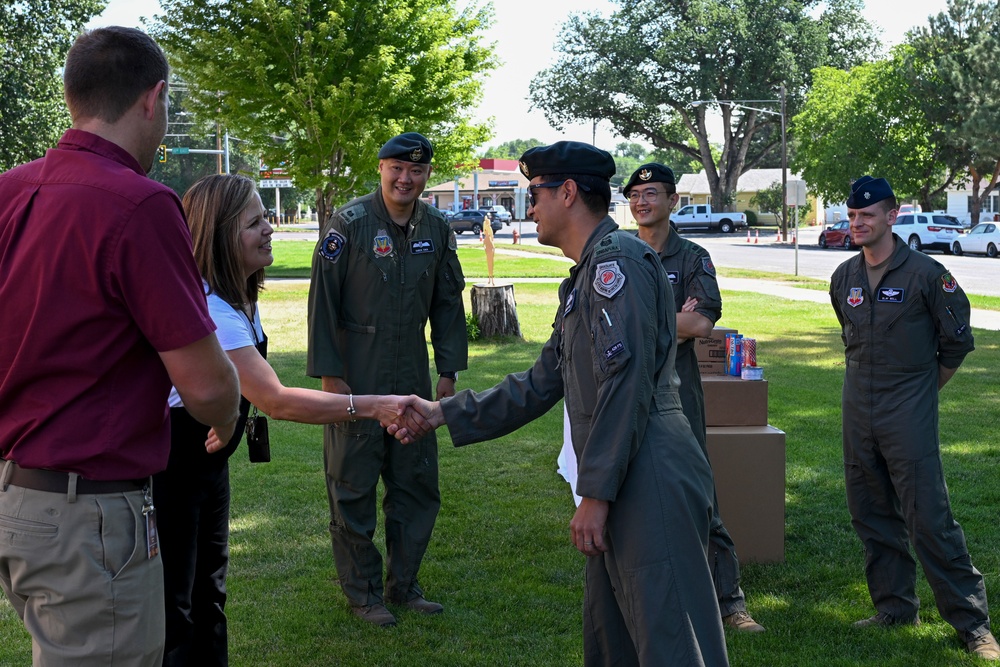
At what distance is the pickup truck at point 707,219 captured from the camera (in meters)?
64.6

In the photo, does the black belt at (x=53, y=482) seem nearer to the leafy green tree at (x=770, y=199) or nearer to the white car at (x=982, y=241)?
the white car at (x=982, y=241)

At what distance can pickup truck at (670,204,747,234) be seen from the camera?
64.6 m

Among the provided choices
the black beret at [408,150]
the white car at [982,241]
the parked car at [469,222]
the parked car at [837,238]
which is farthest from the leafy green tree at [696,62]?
the black beret at [408,150]

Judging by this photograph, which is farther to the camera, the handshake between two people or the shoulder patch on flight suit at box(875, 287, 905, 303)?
the shoulder patch on flight suit at box(875, 287, 905, 303)

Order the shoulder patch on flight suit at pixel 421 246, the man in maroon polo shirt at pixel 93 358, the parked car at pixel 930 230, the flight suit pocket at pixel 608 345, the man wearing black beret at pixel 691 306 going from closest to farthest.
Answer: the man in maroon polo shirt at pixel 93 358 → the flight suit pocket at pixel 608 345 → the man wearing black beret at pixel 691 306 → the shoulder patch on flight suit at pixel 421 246 → the parked car at pixel 930 230

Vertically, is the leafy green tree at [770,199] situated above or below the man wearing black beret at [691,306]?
above

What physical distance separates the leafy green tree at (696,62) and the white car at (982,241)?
26.9m

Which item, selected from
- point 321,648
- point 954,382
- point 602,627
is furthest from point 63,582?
point 954,382

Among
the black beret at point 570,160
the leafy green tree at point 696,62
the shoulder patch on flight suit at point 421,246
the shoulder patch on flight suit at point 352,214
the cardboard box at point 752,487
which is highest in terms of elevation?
the leafy green tree at point 696,62

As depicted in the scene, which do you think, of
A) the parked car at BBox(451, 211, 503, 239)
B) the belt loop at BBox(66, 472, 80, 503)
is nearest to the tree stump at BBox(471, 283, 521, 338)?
the belt loop at BBox(66, 472, 80, 503)

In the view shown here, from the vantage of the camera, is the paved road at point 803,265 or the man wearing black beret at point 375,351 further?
the paved road at point 803,265

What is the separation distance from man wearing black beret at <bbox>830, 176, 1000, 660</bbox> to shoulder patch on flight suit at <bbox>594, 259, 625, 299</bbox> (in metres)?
2.18

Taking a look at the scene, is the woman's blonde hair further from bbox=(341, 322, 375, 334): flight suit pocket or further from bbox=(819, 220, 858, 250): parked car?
bbox=(819, 220, 858, 250): parked car

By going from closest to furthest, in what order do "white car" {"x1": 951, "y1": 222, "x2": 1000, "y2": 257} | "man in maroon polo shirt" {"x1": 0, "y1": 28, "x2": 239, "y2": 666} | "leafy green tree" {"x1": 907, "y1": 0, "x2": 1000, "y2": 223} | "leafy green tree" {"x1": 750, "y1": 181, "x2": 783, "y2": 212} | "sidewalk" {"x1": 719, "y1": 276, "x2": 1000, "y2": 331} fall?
"man in maroon polo shirt" {"x1": 0, "y1": 28, "x2": 239, "y2": 666}, "sidewalk" {"x1": 719, "y1": 276, "x2": 1000, "y2": 331}, "white car" {"x1": 951, "y1": 222, "x2": 1000, "y2": 257}, "leafy green tree" {"x1": 907, "y1": 0, "x2": 1000, "y2": 223}, "leafy green tree" {"x1": 750, "y1": 181, "x2": 783, "y2": 212}
